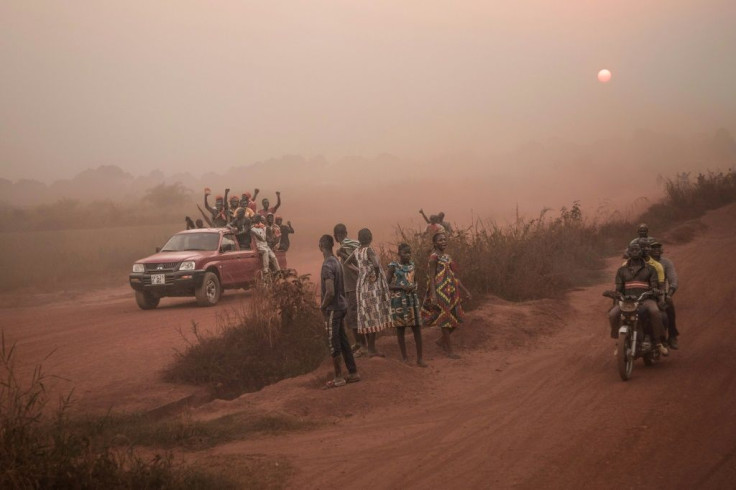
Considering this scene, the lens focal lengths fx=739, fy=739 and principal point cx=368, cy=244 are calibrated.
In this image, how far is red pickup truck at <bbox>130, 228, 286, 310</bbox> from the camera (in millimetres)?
17453

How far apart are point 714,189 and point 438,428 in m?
28.5

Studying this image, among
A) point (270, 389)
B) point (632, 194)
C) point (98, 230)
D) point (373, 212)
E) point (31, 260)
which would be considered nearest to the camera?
point (270, 389)

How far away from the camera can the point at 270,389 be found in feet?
32.1

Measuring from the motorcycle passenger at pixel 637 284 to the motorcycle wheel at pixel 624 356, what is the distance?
1.02 feet

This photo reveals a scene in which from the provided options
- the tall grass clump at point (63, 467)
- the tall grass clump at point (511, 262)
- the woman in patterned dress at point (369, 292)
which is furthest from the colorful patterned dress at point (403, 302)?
the tall grass clump at point (63, 467)

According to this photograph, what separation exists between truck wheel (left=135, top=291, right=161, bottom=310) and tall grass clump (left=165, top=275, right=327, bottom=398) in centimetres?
609

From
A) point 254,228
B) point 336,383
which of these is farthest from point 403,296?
point 254,228

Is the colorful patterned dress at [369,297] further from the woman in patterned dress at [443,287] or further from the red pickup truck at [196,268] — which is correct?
the red pickup truck at [196,268]

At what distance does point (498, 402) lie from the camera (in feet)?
29.3

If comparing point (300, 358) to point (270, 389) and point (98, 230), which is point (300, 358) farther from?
point (98, 230)

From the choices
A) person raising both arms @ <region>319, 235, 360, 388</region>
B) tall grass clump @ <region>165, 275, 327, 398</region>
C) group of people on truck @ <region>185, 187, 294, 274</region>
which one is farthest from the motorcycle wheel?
group of people on truck @ <region>185, 187, 294, 274</region>

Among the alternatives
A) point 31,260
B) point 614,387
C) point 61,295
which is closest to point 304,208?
point 31,260

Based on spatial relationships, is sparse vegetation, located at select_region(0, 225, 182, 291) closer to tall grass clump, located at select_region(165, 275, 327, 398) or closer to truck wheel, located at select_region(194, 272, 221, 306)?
truck wheel, located at select_region(194, 272, 221, 306)

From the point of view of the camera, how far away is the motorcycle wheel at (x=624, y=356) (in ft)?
29.7
